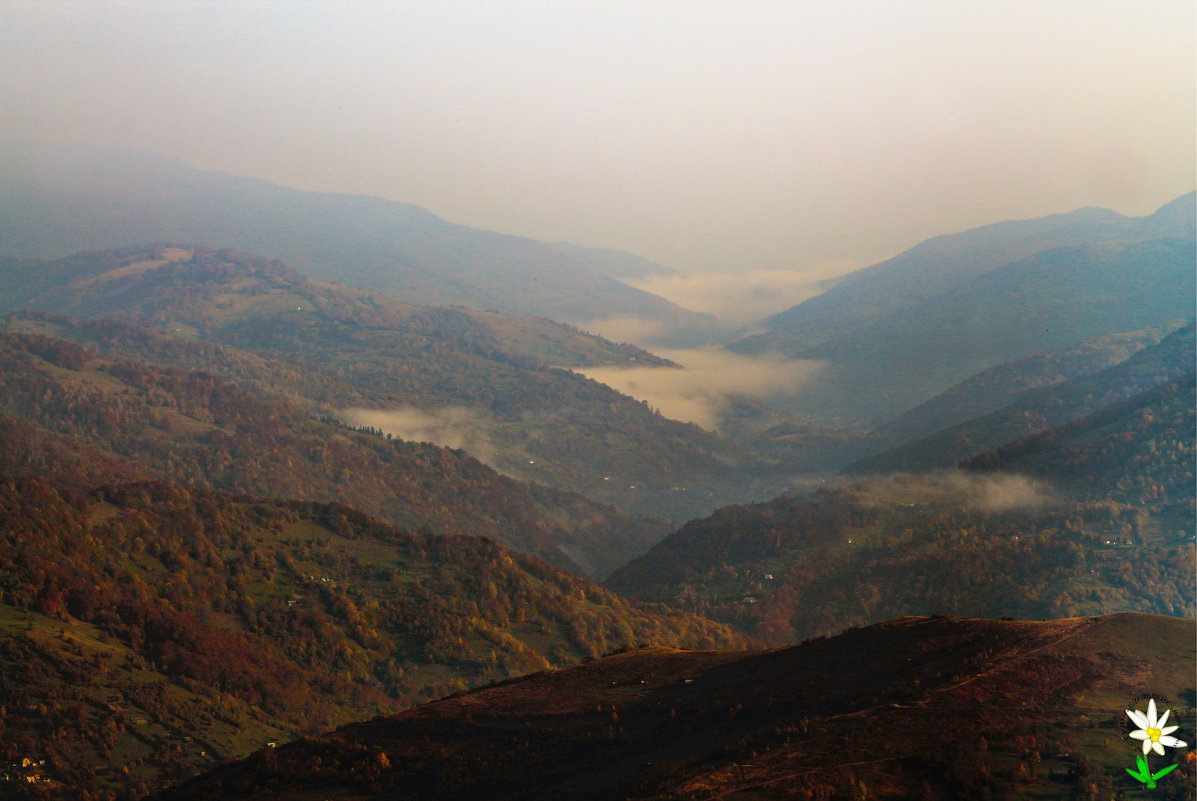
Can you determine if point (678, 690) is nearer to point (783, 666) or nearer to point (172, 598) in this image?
point (783, 666)

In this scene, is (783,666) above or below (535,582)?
above

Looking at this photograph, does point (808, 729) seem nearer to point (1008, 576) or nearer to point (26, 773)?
point (26, 773)

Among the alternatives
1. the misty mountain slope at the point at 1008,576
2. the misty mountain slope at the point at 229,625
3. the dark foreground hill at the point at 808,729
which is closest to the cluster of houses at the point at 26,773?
the misty mountain slope at the point at 229,625

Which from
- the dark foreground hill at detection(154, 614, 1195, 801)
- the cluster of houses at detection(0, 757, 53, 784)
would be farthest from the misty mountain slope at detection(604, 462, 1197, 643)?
the cluster of houses at detection(0, 757, 53, 784)

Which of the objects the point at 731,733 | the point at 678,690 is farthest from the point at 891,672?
the point at 678,690

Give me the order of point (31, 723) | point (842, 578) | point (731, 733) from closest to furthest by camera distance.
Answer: point (731, 733) < point (31, 723) < point (842, 578)
